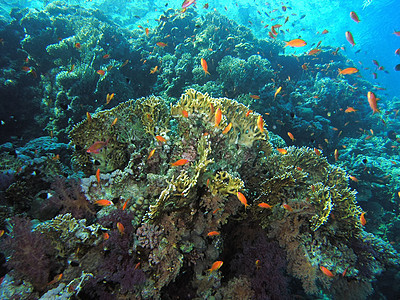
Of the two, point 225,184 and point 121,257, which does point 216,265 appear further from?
point 121,257

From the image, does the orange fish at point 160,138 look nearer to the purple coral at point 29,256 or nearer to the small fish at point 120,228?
the small fish at point 120,228

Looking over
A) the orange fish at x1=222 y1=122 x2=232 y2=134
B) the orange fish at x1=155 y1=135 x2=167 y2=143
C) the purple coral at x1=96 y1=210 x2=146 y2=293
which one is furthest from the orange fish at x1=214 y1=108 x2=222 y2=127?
the purple coral at x1=96 y1=210 x2=146 y2=293

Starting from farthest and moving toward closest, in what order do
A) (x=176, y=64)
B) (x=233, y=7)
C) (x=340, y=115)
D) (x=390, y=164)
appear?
(x=233, y=7)
(x=340, y=115)
(x=176, y=64)
(x=390, y=164)

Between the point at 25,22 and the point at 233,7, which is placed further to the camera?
the point at 233,7

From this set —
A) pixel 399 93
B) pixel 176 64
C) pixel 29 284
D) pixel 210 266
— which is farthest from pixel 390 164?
pixel 399 93

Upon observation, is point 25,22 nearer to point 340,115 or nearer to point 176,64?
point 176,64

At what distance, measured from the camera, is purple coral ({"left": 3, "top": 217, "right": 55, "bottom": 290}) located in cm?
246

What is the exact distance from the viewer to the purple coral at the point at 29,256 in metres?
2.46

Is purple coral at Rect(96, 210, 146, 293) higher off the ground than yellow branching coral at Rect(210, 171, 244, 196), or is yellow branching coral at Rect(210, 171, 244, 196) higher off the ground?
yellow branching coral at Rect(210, 171, 244, 196)

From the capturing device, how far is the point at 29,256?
250 centimetres

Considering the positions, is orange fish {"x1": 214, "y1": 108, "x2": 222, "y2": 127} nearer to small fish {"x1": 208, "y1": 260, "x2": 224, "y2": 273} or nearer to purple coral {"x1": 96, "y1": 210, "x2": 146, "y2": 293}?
purple coral {"x1": 96, "y1": 210, "x2": 146, "y2": 293}

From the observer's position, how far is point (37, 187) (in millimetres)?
3994

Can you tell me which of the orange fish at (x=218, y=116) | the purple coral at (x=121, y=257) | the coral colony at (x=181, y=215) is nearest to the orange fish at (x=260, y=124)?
the coral colony at (x=181, y=215)

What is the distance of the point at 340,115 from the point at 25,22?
19.8 metres
